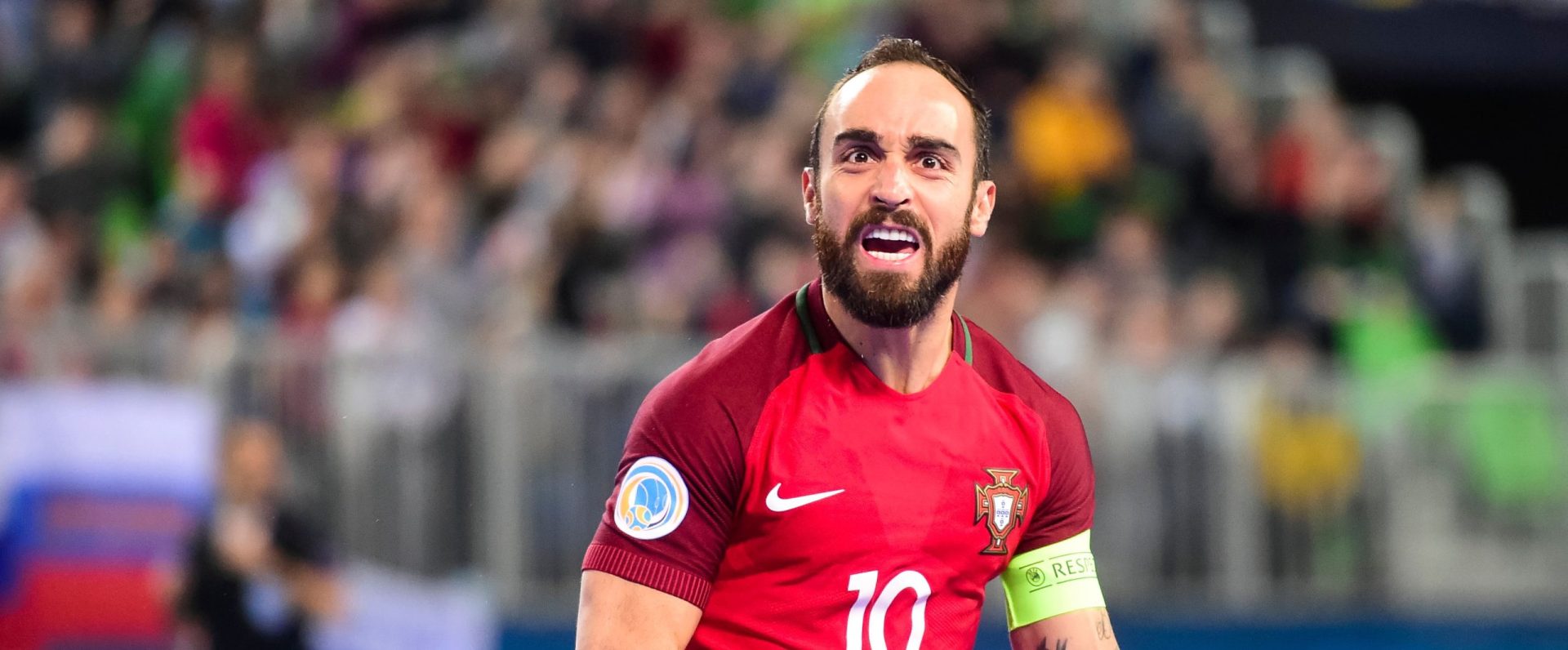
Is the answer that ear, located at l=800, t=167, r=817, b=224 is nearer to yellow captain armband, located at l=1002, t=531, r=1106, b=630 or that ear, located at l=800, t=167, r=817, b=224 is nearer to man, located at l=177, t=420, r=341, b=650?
yellow captain armband, located at l=1002, t=531, r=1106, b=630

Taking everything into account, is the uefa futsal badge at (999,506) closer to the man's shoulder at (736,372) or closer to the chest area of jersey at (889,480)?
the chest area of jersey at (889,480)

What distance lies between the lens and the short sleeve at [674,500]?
4.01 metres

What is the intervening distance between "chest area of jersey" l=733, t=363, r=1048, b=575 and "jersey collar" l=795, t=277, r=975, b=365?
0.40 feet

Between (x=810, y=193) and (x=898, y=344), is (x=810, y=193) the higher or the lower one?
the higher one

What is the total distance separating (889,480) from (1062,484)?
502 mm

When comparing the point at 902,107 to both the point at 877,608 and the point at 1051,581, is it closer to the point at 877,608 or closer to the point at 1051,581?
the point at 877,608

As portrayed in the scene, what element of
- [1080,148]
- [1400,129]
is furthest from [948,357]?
[1400,129]

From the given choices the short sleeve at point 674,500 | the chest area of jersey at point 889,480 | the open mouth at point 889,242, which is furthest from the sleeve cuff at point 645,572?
the open mouth at point 889,242

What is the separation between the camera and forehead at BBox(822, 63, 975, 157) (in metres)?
4.18

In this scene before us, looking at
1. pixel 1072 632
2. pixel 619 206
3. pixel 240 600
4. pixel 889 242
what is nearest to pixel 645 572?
pixel 889 242

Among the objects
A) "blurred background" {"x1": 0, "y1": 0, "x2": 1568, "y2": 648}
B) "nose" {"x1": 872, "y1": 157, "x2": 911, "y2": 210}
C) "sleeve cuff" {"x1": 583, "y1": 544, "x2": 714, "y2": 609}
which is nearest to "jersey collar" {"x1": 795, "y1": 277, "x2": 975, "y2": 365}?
"nose" {"x1": 872, "y1": 157, "x2": 911, "y2": 210}

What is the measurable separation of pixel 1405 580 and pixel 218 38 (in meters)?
7.18

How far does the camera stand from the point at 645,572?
13.1 ft

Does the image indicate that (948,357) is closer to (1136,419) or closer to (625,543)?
(625,543)
